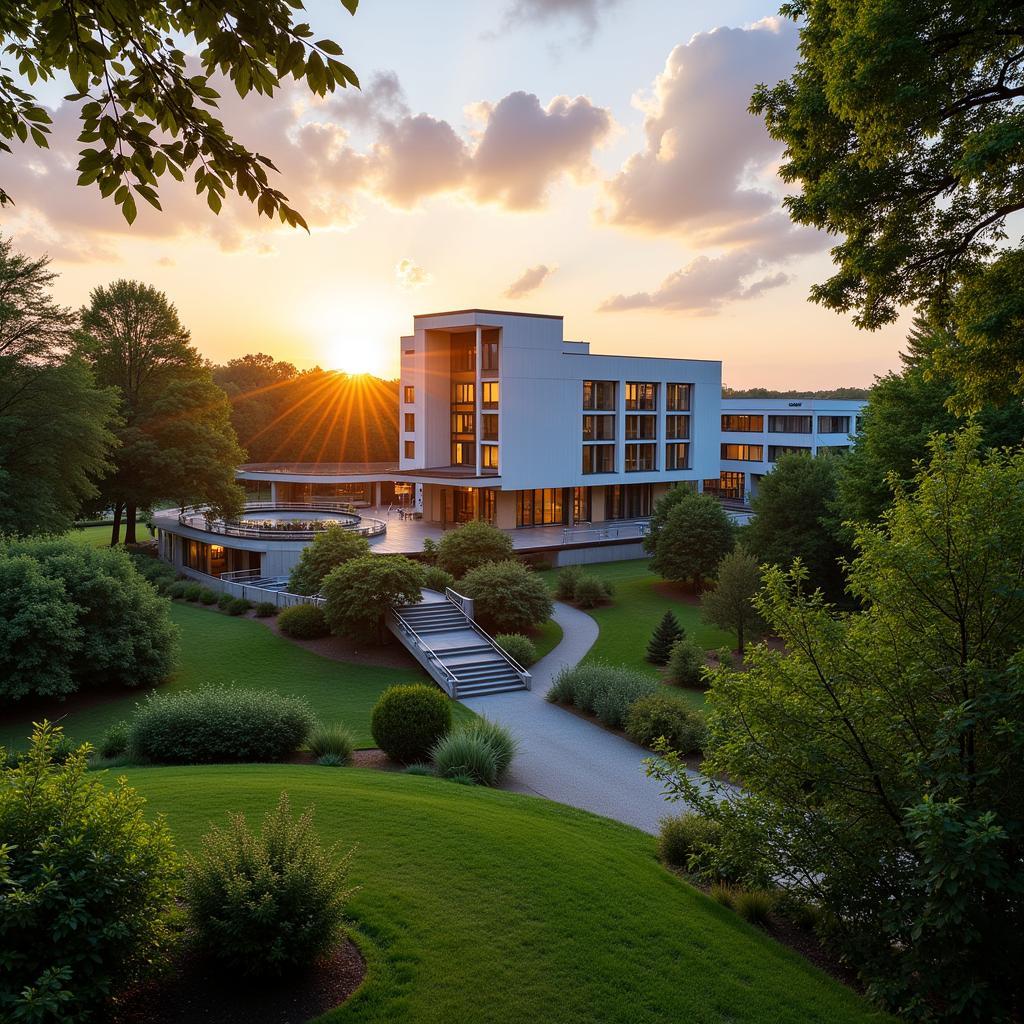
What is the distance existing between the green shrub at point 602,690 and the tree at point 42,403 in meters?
22.4

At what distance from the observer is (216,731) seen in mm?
17359

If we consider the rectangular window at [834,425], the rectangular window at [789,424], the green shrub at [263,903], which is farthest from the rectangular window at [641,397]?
the green shrub at [263,903]

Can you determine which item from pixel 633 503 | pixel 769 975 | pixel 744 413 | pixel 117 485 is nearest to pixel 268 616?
pixel 117 485

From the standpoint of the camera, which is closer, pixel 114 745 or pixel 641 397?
pixel 114 745

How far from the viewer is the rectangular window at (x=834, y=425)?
73125 millimetres

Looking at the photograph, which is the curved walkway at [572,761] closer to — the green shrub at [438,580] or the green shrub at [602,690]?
the green shrub at [602,690]

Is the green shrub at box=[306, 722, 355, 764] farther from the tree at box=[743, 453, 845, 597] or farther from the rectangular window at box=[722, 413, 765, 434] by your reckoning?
the rectangular window at box=[722, 413, 765, 434]

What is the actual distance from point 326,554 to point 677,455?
34.8 meters

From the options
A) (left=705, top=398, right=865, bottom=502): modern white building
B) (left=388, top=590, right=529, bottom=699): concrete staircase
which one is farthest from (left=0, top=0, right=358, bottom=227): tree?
(left=705, top=398, right=865, bottom=502): modern white building

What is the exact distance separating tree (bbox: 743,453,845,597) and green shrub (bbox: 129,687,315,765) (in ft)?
72.7

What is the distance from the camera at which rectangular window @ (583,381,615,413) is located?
5422cm

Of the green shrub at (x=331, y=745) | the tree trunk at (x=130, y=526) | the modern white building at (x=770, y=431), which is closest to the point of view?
the green shrub at (x=331, y=745)

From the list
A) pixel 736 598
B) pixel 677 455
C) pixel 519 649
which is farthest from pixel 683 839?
pixel 677 455

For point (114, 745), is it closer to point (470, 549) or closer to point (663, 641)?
point (663, 641)
